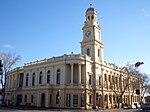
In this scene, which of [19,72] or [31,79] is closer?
[31,79]

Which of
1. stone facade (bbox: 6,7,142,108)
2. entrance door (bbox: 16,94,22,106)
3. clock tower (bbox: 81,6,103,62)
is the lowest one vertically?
entrance door (bbox: 16,94,22,106)

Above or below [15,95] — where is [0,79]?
above

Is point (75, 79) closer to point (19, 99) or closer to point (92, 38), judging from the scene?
point (92, 38)

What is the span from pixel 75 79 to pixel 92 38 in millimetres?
12390

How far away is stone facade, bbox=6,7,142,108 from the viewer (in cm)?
4825

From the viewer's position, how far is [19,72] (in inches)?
2571

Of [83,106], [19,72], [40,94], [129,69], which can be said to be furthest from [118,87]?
[19,72]

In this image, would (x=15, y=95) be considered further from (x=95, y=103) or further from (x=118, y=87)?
(x=118, y=87)

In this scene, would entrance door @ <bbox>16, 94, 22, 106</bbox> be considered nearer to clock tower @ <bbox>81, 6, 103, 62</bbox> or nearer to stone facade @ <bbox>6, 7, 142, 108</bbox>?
stone facade @ <bbox>6, 7, 142, 108</bbox>

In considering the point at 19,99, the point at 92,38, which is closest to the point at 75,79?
the point at 92,38

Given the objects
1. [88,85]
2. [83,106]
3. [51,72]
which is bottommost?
[83,106]

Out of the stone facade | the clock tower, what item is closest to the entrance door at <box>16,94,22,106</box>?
the stone facade

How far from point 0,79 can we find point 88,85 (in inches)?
922

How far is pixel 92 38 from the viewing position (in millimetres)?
55312
